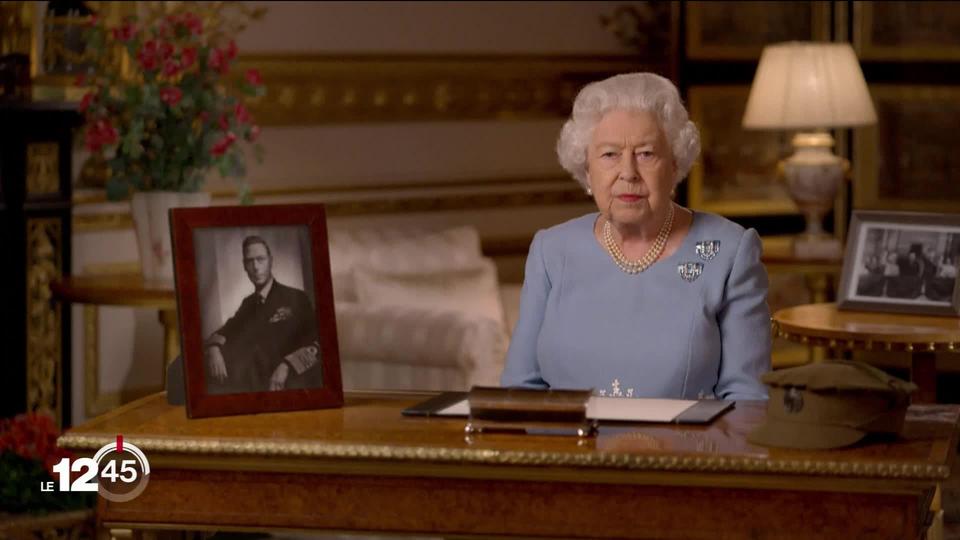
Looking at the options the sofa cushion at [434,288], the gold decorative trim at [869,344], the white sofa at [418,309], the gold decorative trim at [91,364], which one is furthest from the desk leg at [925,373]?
the gold decorative trim at [91,364]

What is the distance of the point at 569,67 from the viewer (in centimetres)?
829

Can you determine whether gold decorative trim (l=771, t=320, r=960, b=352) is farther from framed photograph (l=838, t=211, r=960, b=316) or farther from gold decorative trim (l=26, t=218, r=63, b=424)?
gold decorative trim (l=26, t=218, r=63, b=424)

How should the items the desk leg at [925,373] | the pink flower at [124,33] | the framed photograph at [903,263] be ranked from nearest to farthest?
the framed photograph at [903,263], the desk leg at [925,373], the pink flower at [124,33]

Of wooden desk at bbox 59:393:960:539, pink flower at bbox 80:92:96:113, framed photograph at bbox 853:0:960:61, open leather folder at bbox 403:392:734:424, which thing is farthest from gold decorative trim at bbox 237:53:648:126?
wooden desk at bbox 59:393:960:539

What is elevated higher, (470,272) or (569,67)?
(569,67)

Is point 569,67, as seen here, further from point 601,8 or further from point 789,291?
point 789,291

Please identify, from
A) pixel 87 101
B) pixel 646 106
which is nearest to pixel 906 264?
pixel 646 106

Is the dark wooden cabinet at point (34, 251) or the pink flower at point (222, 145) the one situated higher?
the pink flower at point (222, 145)

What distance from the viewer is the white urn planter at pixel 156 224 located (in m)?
5.46

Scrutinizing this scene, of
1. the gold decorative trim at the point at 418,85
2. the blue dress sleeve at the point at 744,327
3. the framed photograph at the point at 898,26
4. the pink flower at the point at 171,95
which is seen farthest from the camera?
the framed photograph at the point at 898,26

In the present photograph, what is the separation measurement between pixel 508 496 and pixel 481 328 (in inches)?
114

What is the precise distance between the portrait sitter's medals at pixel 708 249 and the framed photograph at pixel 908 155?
5499mm

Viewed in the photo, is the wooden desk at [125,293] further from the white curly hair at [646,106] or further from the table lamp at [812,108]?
the table lamp at [812,108]

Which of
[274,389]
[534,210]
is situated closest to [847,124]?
[534,210]
